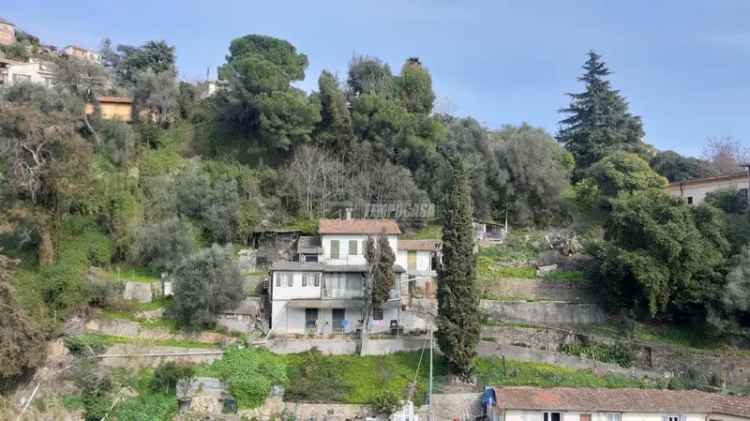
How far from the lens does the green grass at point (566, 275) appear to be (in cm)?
3854

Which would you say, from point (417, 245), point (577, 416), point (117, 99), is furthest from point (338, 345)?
point (117, 99)

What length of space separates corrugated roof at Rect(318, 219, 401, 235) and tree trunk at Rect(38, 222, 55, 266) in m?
15.1

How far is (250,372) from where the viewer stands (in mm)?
28906

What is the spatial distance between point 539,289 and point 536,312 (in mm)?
1985

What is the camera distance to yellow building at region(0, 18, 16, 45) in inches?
2921

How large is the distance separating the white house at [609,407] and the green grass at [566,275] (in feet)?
35.7

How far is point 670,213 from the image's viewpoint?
35531 millimetres

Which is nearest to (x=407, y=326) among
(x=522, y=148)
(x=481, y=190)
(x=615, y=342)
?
(x=615, y=342)

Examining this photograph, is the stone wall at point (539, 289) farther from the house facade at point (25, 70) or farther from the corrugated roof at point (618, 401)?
the house facade at point (25, 70)

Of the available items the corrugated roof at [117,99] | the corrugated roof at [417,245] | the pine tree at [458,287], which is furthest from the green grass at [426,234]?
the corrugated roof at [117,99]

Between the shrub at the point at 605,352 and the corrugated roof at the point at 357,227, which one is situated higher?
the corrugated roof at the point at 357,227

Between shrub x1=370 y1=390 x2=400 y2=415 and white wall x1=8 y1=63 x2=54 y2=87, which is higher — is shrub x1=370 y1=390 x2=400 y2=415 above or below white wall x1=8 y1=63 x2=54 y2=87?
below

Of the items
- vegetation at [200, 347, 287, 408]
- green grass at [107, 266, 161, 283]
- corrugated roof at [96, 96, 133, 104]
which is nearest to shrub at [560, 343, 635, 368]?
vegetation at [200, 347, 287, 408]

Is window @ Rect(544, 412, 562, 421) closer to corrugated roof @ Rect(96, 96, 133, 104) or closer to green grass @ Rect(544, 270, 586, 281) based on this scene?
green grass @ Rect(544, 270, 586, 281)
